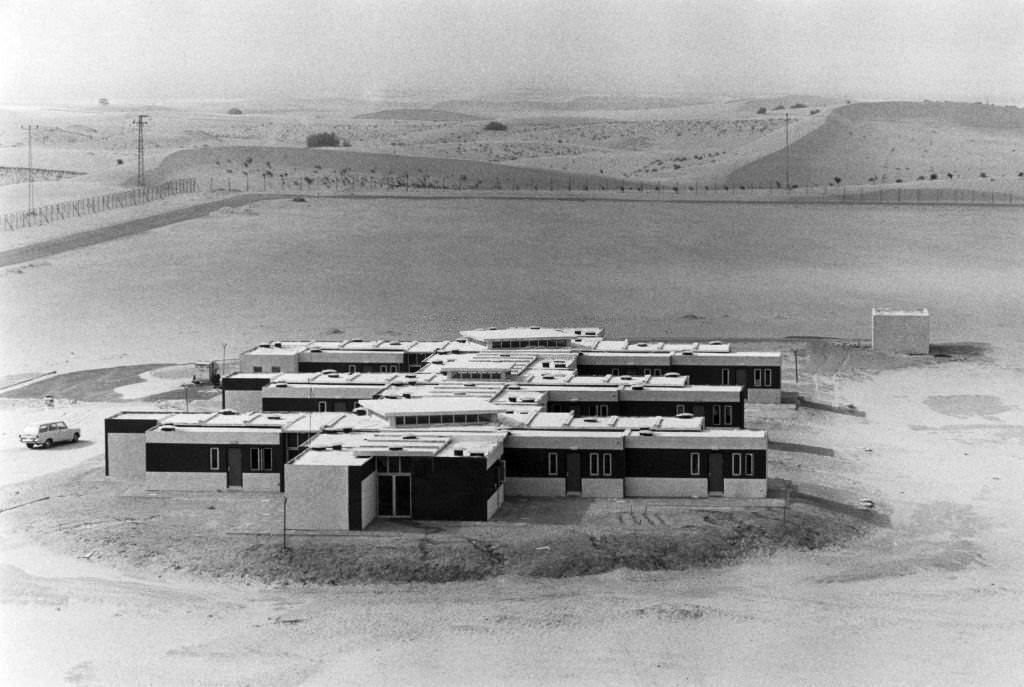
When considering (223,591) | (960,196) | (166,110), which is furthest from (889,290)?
(166,110)

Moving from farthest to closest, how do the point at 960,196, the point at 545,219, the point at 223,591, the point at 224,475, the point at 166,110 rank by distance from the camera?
1. the point at 166,110
2. the point at 960,196
3. the point at 545,219
4. the point at 224,475
5. the point at 223,591

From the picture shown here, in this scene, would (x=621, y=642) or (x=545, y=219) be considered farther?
(x=545, y=219)

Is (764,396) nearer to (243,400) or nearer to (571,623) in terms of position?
(243,400)

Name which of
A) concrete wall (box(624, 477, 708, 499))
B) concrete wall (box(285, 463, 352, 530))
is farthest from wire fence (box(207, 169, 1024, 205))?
concrete wall (box(285, 463, 352, 530))

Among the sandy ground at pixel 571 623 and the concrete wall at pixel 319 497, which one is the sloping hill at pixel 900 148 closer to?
the concrete wall at pixel 319 497

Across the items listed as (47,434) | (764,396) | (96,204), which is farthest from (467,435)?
(96,204)

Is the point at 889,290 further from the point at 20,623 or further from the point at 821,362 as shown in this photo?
the point at 20,623

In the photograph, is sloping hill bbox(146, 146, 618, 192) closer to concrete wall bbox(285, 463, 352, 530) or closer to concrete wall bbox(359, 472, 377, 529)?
concrete wall bbox(359, 472, 377, 529)
